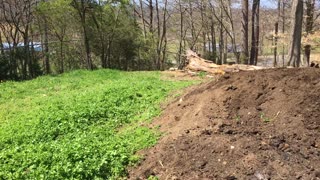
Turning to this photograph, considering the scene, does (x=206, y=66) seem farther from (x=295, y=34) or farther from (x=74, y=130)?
(x=74, y=130)

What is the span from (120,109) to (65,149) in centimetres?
251

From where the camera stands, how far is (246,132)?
184 inches

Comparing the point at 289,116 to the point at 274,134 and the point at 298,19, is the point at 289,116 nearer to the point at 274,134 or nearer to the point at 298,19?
the point at 274,134

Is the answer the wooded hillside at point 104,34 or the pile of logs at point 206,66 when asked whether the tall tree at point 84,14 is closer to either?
the wooded hillside at point 104,34

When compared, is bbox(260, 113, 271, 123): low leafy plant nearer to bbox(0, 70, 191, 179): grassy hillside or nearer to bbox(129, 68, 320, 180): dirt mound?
bbox(129, 68, 320, 180): dirt mound

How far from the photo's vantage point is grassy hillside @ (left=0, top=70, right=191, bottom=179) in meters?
4.51

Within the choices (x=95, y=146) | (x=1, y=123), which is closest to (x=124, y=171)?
(x=95, y=146)

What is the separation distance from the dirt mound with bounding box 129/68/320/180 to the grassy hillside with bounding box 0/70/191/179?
0.48m

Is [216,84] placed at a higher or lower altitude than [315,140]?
higher

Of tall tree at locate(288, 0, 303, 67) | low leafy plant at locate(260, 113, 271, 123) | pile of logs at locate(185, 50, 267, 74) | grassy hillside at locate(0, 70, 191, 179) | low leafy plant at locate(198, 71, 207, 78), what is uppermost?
tall tree at locate(288, 0, 303, 67)

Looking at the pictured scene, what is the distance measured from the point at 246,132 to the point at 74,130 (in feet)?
10.1

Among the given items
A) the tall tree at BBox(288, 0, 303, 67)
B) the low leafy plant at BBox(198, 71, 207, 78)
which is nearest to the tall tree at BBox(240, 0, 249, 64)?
the tall tree at BBox(288, 0, 303, 67)

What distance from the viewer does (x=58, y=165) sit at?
4.49 meters

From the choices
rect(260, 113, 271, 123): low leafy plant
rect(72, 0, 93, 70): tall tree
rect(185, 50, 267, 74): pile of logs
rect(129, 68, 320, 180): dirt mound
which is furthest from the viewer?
rect(72, 0, 93, 70): tall tree
